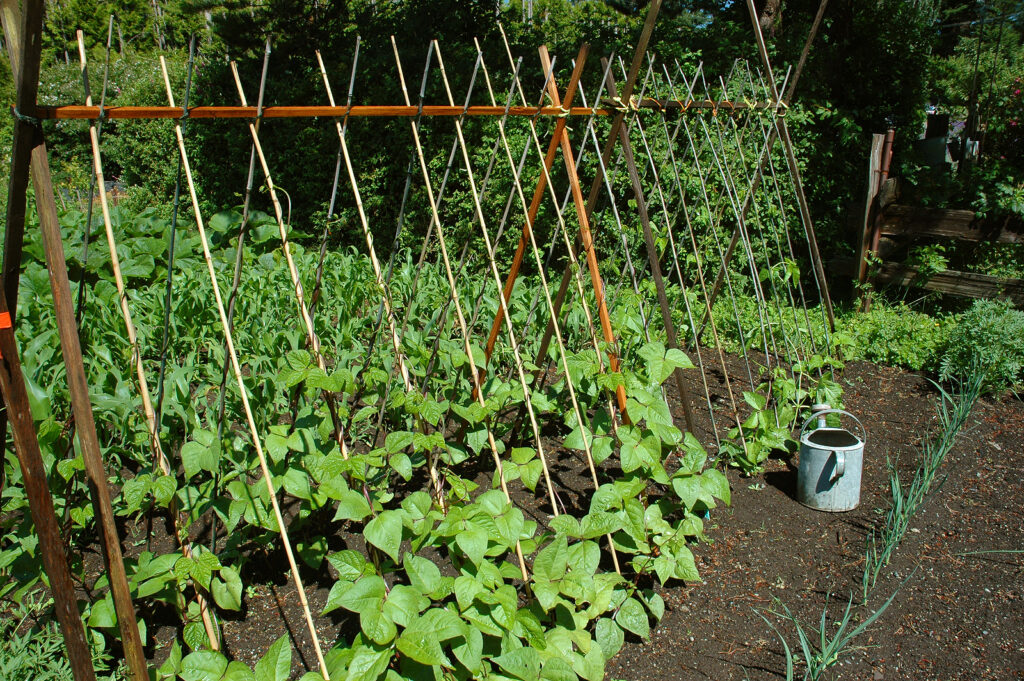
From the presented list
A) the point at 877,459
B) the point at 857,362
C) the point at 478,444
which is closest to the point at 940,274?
the point at 857,362

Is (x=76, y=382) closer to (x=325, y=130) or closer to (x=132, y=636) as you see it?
(x=132, y=636)

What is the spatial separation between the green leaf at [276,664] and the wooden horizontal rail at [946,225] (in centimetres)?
568

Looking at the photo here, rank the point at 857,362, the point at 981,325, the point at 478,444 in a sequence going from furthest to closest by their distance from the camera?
the point at 857,362 < the point at 981,325 < the point at 478,444

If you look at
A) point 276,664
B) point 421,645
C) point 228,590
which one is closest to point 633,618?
point 421,645

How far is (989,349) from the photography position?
4051 millimetres

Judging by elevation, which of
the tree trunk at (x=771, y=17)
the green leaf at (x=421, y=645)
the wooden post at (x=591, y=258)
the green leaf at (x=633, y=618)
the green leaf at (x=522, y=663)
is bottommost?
the green leaf at (x=633, y=618)

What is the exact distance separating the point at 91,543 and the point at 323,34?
7032mm

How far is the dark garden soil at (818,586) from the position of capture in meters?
2.14

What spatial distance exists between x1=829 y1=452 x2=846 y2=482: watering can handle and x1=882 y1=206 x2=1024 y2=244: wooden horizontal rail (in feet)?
11.5

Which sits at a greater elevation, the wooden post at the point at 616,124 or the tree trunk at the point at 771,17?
the tree trunk at the point at 771,17

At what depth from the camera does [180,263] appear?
494 centimetres

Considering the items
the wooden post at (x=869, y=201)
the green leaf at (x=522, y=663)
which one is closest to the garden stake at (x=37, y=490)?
the green leaf at (x=522, y=663)

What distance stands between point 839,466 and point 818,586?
1.96 feet

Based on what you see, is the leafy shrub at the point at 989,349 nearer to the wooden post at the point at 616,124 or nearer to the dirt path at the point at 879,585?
the dirt path at the point at 879,585
